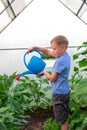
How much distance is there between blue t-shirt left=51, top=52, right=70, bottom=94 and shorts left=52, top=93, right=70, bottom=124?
0.20 feet

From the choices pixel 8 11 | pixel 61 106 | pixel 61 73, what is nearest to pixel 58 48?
pixel 61 73

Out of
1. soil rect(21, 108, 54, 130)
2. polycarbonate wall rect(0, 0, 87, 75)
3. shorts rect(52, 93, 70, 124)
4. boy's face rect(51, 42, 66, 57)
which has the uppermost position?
polycarbonate wall rect(0, 0, 87, 75)

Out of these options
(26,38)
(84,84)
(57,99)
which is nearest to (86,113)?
(57,99)

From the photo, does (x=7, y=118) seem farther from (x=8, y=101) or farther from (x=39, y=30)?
(x=39, y=30)

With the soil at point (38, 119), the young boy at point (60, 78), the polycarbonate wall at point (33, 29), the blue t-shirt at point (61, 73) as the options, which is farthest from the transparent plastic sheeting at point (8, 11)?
the blue t-shirt at point (61, 73)

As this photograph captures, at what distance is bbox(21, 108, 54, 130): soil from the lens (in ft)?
17.1

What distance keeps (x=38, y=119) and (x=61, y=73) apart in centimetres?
126

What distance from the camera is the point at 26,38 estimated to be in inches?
282

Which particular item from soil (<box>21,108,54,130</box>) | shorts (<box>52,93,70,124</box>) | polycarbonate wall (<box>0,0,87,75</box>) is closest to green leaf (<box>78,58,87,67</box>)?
shorts (<box>52,93,70,124</box>)

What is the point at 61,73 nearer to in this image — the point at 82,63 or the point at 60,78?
the point at 60,78

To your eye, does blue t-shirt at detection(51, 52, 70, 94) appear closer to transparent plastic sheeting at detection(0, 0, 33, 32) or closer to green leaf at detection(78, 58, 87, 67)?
green leaf at detection(78, 58, 87, 67)

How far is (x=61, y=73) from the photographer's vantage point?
4.45 meters

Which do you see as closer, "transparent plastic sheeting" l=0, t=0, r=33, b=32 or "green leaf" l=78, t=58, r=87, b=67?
"green leaf" l=78, t=58, r=87, b=67

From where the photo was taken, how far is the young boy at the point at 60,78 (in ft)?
14.4
